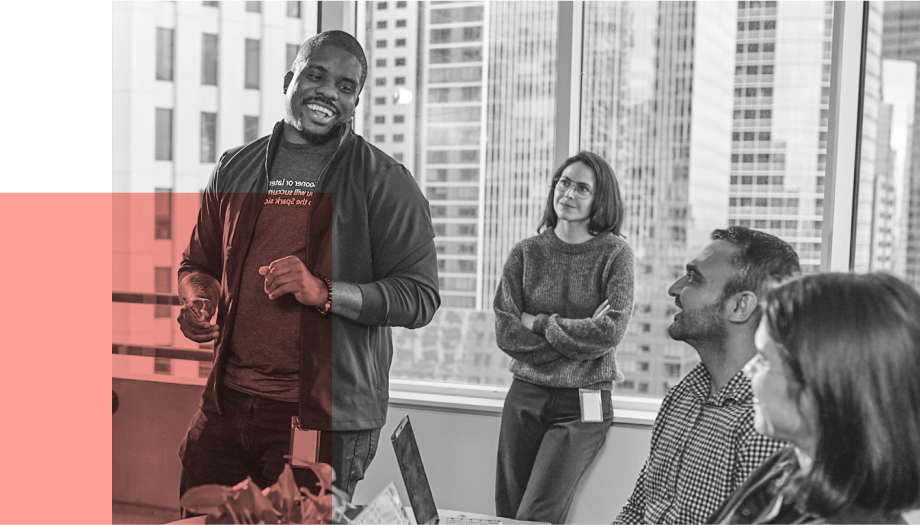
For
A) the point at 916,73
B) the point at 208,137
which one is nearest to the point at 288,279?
the point at 208,137

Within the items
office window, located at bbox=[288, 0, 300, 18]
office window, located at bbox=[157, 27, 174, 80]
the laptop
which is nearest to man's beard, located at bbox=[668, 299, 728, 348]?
the laptop

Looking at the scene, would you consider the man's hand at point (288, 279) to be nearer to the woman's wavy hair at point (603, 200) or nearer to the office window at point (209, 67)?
the office window at point (209, 67)

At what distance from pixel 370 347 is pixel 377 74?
7.35 feet

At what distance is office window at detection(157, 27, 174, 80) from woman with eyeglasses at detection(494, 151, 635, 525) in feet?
4.59

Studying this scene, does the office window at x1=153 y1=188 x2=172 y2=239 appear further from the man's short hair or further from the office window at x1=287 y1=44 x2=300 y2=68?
the office window at x1=287 y1=44 x2=300 y2=68

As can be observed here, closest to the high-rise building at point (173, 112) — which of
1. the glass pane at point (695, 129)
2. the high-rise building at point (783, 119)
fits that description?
the glass pane at point (695, 129)

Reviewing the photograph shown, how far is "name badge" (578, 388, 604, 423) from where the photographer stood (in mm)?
2625

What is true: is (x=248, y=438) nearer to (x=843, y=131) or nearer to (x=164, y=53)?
(x=164, y=53)

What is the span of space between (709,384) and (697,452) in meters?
0.18

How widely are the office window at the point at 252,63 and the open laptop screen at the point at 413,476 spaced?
5.00 ft

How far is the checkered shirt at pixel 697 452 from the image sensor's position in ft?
4.51

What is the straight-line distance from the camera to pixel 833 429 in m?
0.86

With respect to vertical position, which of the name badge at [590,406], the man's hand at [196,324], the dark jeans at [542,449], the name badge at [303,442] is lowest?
the dark jeans at [542,449]

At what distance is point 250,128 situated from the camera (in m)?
2.26
